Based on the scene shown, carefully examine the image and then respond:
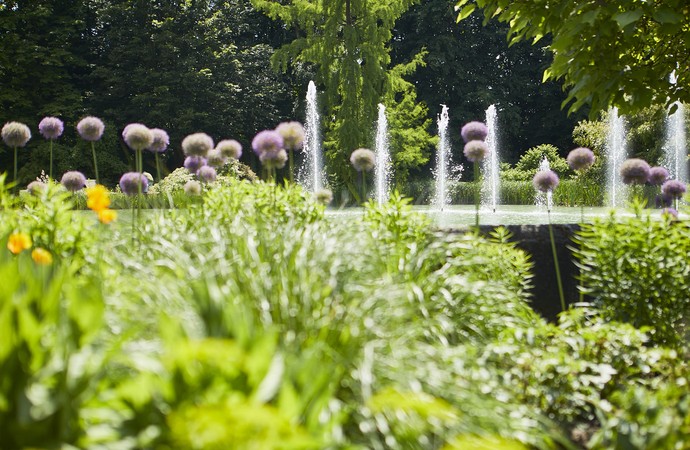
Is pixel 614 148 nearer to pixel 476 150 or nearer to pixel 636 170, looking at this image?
pixel 636 170

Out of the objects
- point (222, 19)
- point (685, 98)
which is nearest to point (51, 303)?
point (685, 98)

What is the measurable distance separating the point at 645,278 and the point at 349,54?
1579 centimetres

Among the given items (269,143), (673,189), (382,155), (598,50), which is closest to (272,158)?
(269,143)

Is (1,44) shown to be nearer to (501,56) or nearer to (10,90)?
(10,90)

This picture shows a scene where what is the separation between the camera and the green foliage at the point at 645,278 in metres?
3.94

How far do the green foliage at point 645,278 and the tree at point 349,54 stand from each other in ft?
49.1

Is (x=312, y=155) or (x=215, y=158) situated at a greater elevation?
(x=312, y=155)

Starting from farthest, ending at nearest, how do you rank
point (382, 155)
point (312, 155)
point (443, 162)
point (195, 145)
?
point (443, 162)
point (312, 155)
point (382, 155)
point (195, 145)

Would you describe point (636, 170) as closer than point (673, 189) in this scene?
Yes

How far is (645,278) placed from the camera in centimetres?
395

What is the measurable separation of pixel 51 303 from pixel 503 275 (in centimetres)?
287

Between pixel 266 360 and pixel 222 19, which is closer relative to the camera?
pixel 266 360

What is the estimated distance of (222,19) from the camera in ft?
89.8

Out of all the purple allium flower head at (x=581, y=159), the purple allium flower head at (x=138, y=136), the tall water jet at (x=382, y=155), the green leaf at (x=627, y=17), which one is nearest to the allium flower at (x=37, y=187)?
the purple allium flower head at (x=138, y=136)
